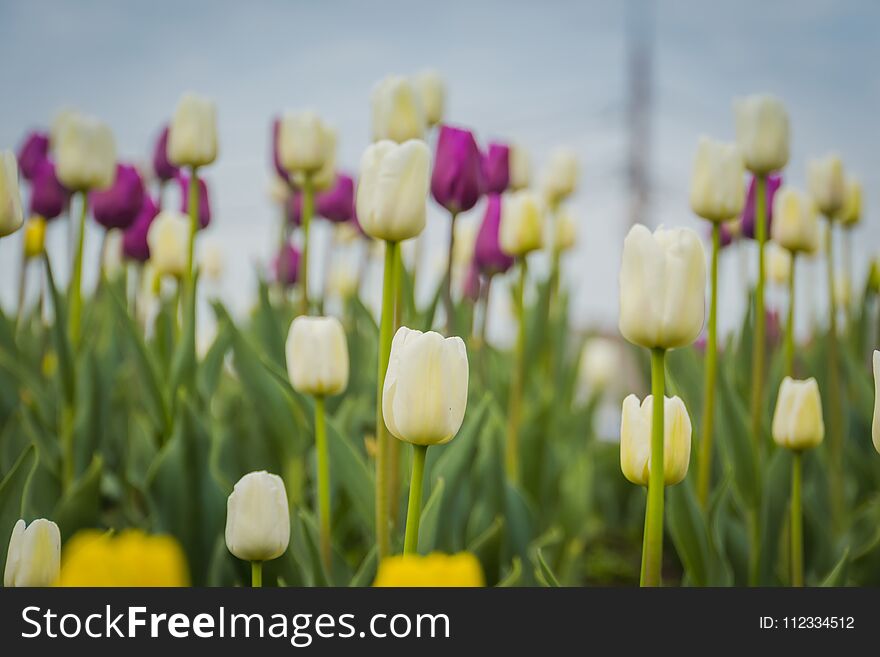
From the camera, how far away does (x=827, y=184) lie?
1291 mm

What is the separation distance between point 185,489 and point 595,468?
121 cm

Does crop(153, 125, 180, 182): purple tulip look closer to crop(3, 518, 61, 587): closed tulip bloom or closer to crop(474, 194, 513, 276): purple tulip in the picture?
crop(474, 194, 513, 276): purple tulip

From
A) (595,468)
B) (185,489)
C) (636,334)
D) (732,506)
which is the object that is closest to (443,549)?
(185,489)

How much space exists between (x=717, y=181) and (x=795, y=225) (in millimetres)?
262

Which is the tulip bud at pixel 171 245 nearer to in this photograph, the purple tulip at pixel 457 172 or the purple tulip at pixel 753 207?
the purple tulip at pixel 457 172

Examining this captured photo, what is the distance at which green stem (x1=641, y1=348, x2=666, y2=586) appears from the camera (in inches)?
24.6

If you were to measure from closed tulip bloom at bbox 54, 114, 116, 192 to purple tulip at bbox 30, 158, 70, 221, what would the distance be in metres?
0.19

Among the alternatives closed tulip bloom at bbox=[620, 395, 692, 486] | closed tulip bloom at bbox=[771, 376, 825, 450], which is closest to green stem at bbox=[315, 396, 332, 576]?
closed tulip bloom at bbox=[620, 395, 692, 486]

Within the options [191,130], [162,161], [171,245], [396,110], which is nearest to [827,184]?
[396,110]

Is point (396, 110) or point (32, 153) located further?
point (32, 153)

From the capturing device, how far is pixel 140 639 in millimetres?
509

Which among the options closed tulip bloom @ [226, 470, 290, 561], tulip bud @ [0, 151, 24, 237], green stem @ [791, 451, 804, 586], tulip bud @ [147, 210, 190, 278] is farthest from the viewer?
tulip bud @ [147, 210, 190, 278]

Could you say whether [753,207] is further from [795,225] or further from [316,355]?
[316,355]

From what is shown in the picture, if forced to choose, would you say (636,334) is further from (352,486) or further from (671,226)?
(352,486)
